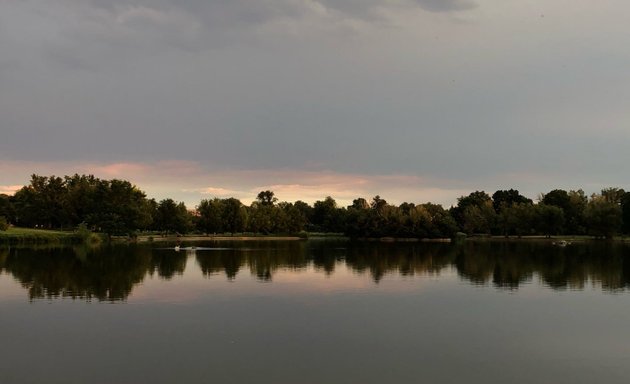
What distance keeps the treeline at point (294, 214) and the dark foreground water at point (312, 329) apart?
77.5m

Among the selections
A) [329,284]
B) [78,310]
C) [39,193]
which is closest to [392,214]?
[39,193]

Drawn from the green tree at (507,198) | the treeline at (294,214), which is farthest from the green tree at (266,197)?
the green tree at (507,198)

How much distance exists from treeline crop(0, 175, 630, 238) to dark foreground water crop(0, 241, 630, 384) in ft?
254

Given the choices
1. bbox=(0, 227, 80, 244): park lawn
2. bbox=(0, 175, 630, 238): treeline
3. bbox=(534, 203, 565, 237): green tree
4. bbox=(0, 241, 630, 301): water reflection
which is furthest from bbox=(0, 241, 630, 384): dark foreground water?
bbox=(534, 203, 565, 237): green tree

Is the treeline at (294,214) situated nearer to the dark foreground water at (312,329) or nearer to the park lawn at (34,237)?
the park lawn at (34,237)

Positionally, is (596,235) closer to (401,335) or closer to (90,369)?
(401,335)

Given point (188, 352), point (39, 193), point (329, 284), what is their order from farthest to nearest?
point (39, 193), point (329, 284), point (188, 352)

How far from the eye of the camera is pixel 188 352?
54.5 feet

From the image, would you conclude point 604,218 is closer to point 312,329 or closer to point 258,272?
point 258,272

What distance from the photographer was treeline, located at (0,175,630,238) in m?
111

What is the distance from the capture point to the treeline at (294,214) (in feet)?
363

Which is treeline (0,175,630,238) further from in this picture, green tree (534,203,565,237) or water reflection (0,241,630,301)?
water reflection (0,241,630,301)

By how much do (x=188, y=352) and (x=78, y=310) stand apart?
32.9ft

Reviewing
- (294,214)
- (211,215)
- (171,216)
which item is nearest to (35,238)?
(171,216)
